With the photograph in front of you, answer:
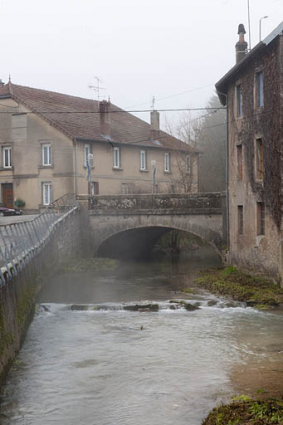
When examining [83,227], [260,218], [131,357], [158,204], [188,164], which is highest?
[188,164]

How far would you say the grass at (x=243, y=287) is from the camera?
2075cm

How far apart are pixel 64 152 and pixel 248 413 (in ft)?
107

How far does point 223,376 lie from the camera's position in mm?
12992

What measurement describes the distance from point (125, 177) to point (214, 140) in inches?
551

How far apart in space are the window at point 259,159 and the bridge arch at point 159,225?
20.9 feet

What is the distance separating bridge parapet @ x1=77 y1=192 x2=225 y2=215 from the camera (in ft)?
101

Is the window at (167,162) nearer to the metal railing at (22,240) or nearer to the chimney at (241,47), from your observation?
the metal railing at (22,240)

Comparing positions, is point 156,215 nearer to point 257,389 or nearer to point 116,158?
point 116,158

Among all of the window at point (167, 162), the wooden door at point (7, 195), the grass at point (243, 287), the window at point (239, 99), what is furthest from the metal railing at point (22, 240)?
the window at point (167, 162)

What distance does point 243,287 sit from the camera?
75.2 feet

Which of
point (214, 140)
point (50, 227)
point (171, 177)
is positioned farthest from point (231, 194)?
point (214, 140)

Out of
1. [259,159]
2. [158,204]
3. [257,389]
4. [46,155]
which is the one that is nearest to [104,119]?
[46,155]

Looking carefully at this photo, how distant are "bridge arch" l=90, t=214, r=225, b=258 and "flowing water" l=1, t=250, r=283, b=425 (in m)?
6.72

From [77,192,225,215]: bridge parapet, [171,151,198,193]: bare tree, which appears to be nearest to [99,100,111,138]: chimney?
[171,151,198,193]: bare tree
